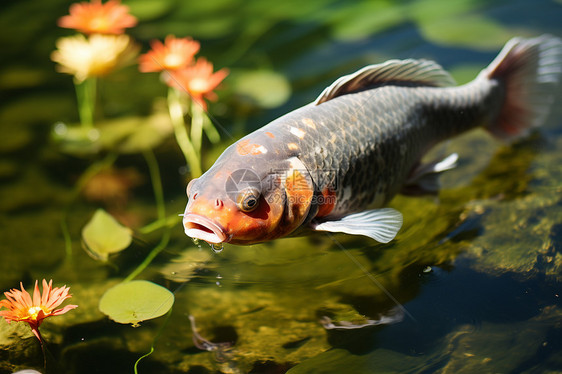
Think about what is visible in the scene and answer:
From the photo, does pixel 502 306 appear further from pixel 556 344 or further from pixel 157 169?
pixel 157 169

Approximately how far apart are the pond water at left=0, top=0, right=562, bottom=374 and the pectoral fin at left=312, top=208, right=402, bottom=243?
0.80 ft

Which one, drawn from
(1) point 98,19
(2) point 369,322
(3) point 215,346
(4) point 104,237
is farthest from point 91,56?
(2) point 369,322

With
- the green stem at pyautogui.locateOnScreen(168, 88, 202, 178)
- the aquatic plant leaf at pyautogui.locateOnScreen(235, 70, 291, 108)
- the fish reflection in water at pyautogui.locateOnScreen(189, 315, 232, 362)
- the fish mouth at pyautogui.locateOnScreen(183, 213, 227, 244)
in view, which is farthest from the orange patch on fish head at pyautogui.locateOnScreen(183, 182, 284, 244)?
the aquatic plant leaf at pyautogui.locateOnScreen(235, 70, 291, 108)

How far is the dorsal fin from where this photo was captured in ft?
7.13

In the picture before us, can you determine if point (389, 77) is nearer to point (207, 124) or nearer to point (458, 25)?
point (207, 124)

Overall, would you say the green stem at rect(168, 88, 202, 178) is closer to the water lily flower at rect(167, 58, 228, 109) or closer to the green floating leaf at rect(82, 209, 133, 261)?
the water lily flower at rect(167, 58, 228, 109)

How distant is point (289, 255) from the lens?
7.77 feet

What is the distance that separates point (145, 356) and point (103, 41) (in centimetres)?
211

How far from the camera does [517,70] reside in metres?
2.75

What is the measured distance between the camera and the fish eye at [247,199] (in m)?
1.83

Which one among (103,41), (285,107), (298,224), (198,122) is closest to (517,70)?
(285,107)

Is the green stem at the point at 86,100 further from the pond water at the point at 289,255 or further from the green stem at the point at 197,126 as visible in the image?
the green stem at the point at 197,126

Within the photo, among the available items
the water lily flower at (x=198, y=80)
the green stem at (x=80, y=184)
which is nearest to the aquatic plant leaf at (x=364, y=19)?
the water lily flower at (x=198, y=80)

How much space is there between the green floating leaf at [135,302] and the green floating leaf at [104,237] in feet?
0.91
